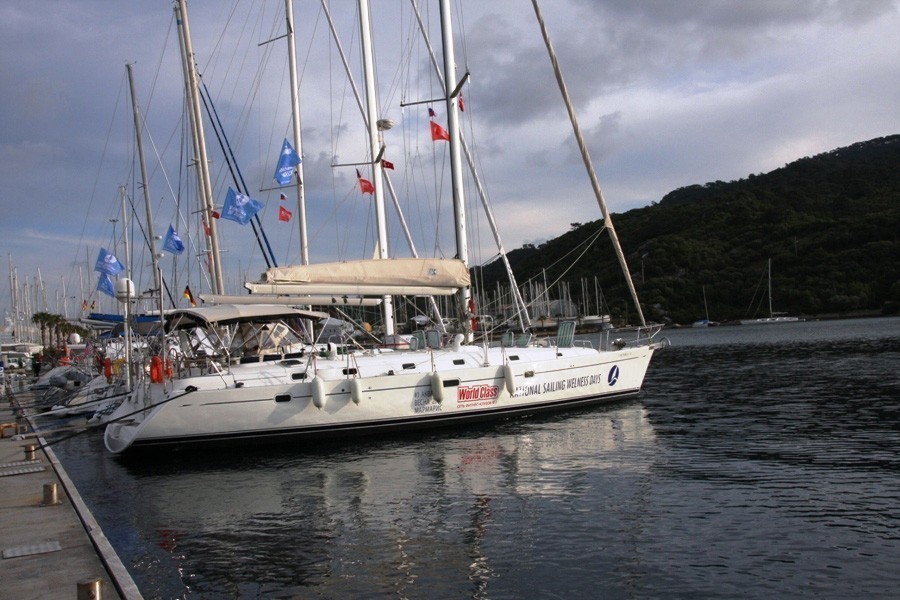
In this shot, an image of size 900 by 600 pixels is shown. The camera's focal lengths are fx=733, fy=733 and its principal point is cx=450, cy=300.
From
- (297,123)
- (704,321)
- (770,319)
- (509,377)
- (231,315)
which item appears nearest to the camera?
(231,315)

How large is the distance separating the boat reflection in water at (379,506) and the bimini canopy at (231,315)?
3.06m

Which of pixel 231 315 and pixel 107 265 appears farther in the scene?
pixel 107 265

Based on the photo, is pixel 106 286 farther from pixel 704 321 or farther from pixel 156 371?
pixel 704 321

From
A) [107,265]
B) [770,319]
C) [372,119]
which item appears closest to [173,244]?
[107,265]

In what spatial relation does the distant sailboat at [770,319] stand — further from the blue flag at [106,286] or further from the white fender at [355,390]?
the white fender at [355,390]

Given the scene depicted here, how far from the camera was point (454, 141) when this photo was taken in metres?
19.0

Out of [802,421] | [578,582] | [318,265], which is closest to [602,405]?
[802,421]

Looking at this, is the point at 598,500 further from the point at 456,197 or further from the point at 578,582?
the point at 456,197

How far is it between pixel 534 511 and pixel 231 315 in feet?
30.0

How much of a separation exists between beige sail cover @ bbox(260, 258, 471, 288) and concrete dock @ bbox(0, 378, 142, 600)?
659cm

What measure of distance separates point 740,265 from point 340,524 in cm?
10387

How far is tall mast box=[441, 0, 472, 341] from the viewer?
18.9 meters

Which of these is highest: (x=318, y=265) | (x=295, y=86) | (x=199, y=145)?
(x=295, y=86)

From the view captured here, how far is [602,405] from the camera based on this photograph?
71.1ft
